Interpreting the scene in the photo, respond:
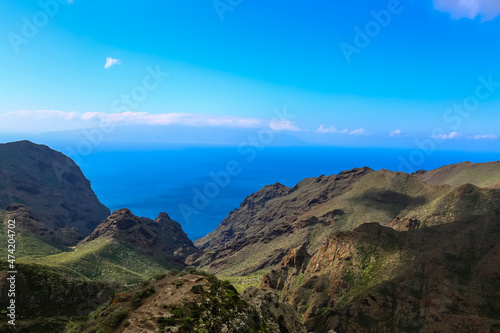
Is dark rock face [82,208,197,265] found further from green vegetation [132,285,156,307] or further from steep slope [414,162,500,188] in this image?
steep slope [414,162,500,188]

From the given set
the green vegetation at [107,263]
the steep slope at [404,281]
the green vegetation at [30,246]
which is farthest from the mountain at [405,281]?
the green vegetation at [30,246]

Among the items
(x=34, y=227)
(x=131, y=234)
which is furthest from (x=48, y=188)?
(x=131, y=234)

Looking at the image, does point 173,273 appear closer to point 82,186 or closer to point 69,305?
point 69,305

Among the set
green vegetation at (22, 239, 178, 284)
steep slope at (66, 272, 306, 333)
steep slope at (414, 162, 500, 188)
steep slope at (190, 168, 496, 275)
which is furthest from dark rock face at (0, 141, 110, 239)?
steep slope at (414, 162, 500, 188)

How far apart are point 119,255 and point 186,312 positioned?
8135cm

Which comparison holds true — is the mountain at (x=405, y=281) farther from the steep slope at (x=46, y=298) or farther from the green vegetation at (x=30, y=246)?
the green vegetation at (x=30, y=246)

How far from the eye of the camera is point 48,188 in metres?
146

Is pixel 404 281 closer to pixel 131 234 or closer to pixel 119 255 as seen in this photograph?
pixel 119 255

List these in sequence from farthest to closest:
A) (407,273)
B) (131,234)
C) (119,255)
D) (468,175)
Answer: (468,175), (131,234), (119,255), (407,273)

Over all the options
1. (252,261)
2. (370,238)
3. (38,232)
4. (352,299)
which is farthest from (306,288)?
(38,232)

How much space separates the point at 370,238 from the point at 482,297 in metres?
19.8

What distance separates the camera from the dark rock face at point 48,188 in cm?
12525

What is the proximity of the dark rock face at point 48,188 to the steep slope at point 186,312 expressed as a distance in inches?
4592

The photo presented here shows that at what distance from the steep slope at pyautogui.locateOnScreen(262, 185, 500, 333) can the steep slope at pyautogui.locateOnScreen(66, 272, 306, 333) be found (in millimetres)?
22966
